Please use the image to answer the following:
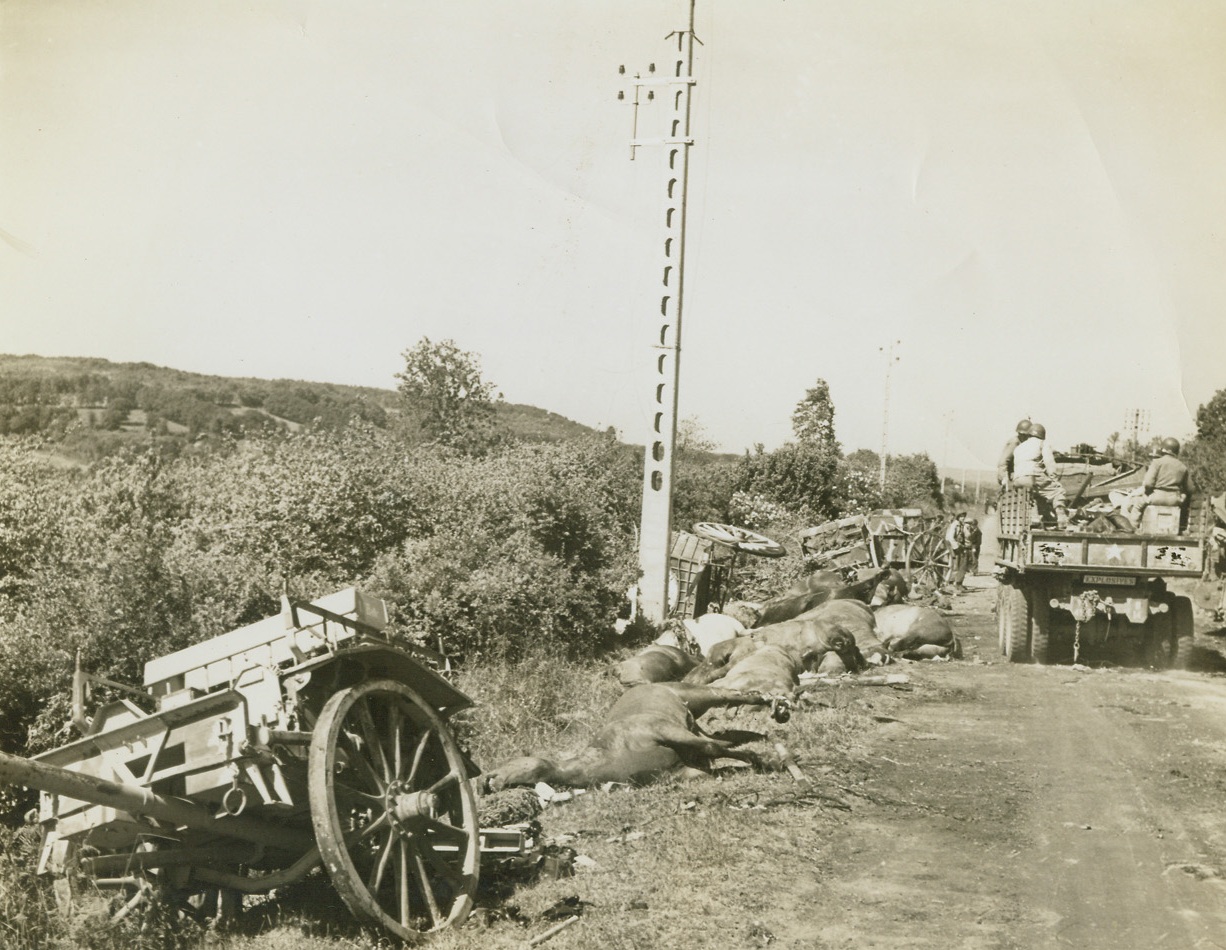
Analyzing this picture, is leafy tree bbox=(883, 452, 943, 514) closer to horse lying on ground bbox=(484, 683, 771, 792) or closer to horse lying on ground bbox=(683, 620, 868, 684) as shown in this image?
horse lying on ground bbox=(683, 620, 868, 684)

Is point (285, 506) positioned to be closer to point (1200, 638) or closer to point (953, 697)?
point (953, 697)

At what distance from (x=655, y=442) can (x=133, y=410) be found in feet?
43.0

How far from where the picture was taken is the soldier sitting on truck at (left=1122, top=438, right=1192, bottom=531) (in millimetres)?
13531

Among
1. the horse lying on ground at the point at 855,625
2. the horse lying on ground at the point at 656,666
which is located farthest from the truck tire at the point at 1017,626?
the horse lying on ground at the point at 656,666

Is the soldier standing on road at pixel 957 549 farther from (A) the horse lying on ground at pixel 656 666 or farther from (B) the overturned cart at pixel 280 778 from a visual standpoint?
(B) the overturned cart at pixel 280 778

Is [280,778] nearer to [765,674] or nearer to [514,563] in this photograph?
[765,674]

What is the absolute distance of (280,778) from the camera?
5.12 meters

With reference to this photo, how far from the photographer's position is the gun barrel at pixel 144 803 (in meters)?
4.58

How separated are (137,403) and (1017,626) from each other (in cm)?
2043

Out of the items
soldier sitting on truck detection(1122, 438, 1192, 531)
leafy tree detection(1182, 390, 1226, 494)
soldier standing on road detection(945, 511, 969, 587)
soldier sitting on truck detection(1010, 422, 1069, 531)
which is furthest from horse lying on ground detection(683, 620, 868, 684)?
leafy tree detection(1182, 390, 1226, 494)

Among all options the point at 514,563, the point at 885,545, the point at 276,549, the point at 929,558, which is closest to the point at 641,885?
the point at 276,549

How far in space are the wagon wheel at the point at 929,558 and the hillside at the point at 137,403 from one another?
10586 millimetres

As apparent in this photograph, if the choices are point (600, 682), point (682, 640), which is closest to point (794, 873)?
point (600, 682)

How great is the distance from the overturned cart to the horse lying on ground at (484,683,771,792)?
231 centimetres
